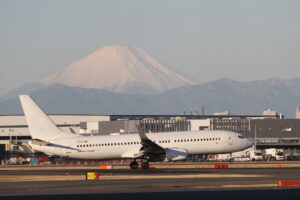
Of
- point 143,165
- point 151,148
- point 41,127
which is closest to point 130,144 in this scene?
point 151,148

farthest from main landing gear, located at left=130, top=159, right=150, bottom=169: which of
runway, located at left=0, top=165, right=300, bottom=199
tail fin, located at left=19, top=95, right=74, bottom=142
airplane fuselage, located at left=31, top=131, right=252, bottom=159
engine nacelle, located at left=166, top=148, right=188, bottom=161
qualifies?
runway, located at left=0, top=165, right=300, bottom=199

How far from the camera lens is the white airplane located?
3861 inches

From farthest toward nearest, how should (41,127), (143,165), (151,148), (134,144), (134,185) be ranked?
(41,127) < (134,144) < (151,148) < (143,165) < (134,185)

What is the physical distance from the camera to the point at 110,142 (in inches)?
3991

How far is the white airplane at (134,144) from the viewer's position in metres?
98.1

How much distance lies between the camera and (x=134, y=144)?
101m

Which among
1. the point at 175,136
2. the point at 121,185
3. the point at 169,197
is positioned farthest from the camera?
the point at 175,136

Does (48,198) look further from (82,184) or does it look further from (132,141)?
(132,141)

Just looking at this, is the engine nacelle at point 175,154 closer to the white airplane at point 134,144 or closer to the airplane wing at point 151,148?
the white airplane at point 134,144

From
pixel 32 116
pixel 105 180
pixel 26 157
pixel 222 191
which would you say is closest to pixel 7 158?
pixel 26 157

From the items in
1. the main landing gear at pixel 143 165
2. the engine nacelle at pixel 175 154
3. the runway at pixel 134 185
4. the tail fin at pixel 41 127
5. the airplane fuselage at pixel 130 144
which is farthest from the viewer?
the tail fin at pixel 41 127

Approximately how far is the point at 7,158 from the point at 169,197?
100 m

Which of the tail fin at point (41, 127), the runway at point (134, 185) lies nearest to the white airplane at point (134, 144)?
the tail fin at point (41, 127)

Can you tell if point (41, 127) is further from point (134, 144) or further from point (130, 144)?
point (134, 144)
